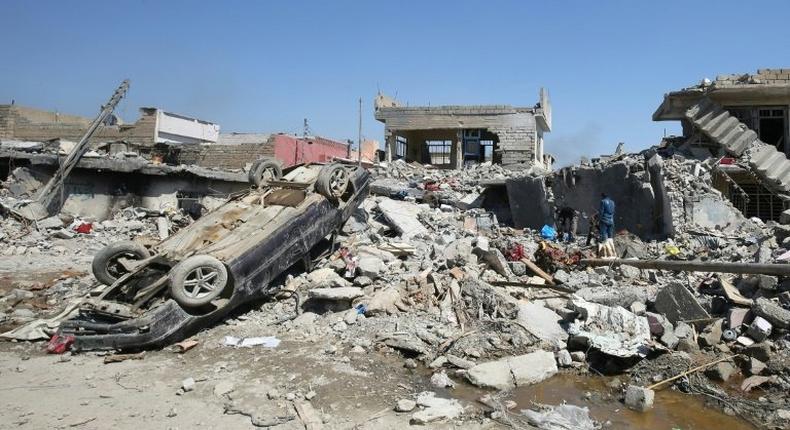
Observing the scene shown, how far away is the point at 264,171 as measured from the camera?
31.0ft

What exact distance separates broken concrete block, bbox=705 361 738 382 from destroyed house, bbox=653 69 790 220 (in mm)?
10333

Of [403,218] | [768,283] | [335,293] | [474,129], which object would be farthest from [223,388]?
[474,129]

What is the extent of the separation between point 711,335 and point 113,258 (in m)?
7.42

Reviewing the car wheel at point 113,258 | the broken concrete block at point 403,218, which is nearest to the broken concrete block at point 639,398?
the car wheel at point 113,258

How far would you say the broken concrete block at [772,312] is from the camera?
19.2ft

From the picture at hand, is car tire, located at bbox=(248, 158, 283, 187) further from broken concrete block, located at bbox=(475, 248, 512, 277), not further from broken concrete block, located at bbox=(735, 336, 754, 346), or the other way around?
broken concrete block, located at bbox=(735, 336, 754, 346)

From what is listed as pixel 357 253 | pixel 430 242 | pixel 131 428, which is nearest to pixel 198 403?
pixel 131 428

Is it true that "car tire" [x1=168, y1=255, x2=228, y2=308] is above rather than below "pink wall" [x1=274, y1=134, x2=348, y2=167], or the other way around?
below

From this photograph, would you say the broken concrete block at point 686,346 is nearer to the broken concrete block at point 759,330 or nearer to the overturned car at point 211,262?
the broken concrete block at point 759,330

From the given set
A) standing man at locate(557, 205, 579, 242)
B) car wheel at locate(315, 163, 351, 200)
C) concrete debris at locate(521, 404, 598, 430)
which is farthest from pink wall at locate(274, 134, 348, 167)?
concrete debris at locate(521, 404, 598, 430)

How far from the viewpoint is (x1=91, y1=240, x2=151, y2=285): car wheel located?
Result: 6.94 metres

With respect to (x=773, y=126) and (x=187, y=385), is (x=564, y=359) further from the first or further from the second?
(x=773, y=126)

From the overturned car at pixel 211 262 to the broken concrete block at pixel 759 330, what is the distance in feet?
18.2

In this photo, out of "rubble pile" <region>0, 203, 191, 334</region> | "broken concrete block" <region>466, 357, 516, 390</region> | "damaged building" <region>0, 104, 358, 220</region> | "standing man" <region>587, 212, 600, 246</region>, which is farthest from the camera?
"damaged building" <region>0, 104, 358, 220</region>
